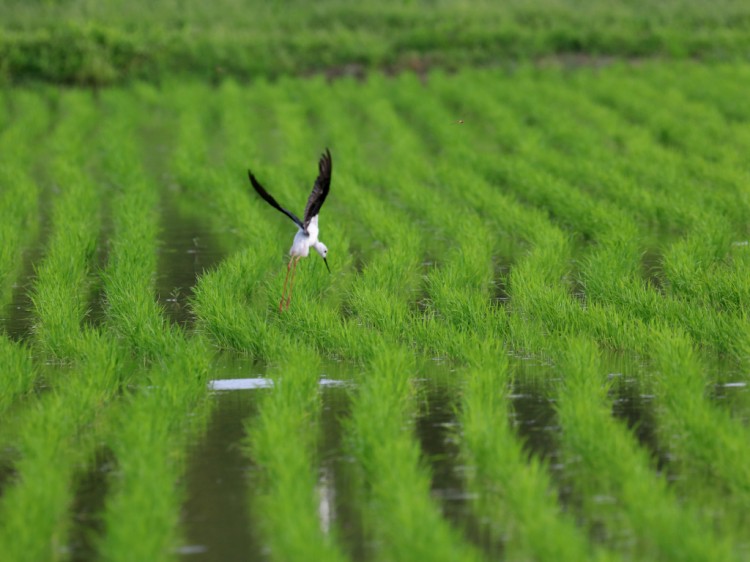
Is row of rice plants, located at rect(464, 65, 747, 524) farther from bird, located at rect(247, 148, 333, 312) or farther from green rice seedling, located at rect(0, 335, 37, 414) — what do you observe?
green rice seedling, located at rect(0, 335, 37, 414)

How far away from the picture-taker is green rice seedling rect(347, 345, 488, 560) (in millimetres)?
3764

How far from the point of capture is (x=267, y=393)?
18.0 feet

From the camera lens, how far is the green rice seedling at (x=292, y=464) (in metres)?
3.82

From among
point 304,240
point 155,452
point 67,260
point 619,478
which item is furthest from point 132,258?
point 619,478

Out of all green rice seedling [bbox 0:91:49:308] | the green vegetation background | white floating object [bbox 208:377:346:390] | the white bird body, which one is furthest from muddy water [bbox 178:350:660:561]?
the green vegetation background

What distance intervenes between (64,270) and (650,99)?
29.9ft

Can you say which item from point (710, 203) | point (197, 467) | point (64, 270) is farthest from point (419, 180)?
point (197, 467)

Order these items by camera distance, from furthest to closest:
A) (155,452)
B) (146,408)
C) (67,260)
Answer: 1. (67,260)
2. (146,408)
3. (155,452)

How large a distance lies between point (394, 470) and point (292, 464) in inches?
13.5

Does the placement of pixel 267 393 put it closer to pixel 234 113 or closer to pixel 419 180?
pixel 419 180

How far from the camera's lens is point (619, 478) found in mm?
4297

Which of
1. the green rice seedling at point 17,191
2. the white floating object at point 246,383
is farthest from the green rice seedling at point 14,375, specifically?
the green rice seedling at point 17,191

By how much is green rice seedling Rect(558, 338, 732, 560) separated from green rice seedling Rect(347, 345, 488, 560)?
1.66 feet

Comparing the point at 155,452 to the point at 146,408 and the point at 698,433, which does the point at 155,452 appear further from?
the point at 698,433
